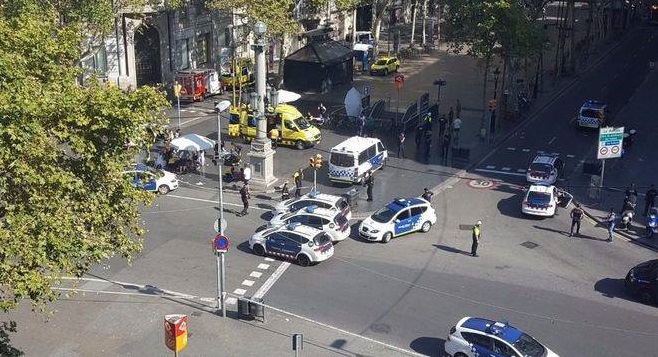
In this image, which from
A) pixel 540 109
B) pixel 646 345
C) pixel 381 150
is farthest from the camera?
pixel 540 109

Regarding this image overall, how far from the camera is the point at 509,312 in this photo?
25766 mm

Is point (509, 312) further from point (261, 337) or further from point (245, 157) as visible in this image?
point (245, 157)

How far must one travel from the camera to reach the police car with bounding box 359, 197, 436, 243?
104 ft

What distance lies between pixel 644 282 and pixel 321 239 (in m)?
11.5

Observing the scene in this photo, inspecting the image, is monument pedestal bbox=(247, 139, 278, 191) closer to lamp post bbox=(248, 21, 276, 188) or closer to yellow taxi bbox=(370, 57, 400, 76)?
lamp post bbox=(248, 21, 276, 188)

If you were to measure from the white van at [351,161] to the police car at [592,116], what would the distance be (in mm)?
16683

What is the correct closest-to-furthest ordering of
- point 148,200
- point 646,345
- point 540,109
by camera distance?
point 148,200 → point 646,345 → point 540,109

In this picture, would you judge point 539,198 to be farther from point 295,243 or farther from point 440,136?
point 440,136

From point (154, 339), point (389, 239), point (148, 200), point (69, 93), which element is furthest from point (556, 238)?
point (69, 93)

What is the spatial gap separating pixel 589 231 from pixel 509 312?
30.9 ft

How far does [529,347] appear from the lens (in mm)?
21641

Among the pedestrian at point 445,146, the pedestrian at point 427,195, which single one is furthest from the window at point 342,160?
the pedestrian at point 445,146

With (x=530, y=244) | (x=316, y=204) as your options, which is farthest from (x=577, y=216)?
(x=316, y=204)

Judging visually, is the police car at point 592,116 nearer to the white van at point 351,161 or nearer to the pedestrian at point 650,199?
the pedestrian at point 650,199
